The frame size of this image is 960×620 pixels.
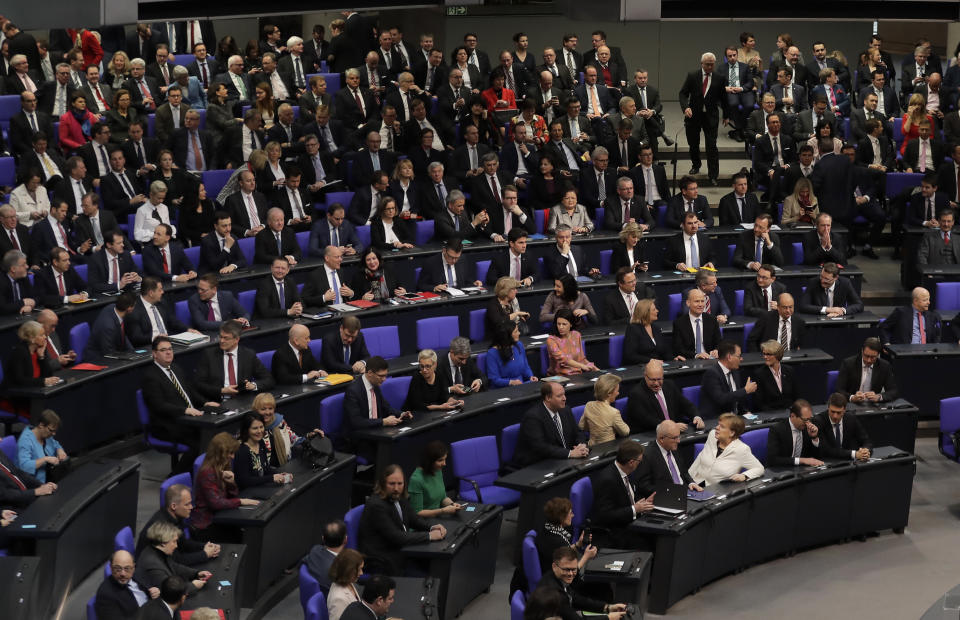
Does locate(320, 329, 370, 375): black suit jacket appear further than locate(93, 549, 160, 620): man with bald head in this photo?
Yes

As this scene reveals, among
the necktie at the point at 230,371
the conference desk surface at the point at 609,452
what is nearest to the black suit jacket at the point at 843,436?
the conference desk surface at the point at 609,452

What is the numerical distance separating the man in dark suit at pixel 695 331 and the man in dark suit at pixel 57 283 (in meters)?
5.17

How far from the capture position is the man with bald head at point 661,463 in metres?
9.16

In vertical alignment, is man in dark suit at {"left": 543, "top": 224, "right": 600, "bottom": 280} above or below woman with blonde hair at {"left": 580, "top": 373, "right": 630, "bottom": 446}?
above

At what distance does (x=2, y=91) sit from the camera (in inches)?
560

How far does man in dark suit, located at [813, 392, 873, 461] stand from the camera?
10.0 metres

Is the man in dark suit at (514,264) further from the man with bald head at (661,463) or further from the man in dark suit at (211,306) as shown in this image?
the man with bald head at (661,463)

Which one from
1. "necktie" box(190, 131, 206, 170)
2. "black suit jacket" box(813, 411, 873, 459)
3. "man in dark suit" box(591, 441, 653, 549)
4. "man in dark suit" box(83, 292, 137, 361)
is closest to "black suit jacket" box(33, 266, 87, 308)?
"man in dark suit" box(83, 292, 137, 361)

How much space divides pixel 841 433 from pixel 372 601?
474 cm

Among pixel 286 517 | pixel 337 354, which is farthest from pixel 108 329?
pixel 286 517

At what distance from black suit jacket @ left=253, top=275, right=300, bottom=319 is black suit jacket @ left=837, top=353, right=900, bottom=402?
488 centimetres

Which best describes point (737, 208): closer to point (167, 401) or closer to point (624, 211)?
point (624, 211)

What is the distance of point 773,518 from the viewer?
961cm

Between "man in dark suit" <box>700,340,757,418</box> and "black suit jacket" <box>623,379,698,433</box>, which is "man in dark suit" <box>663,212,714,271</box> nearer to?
"man in dark suit" <box>700,340,757,418</box>
